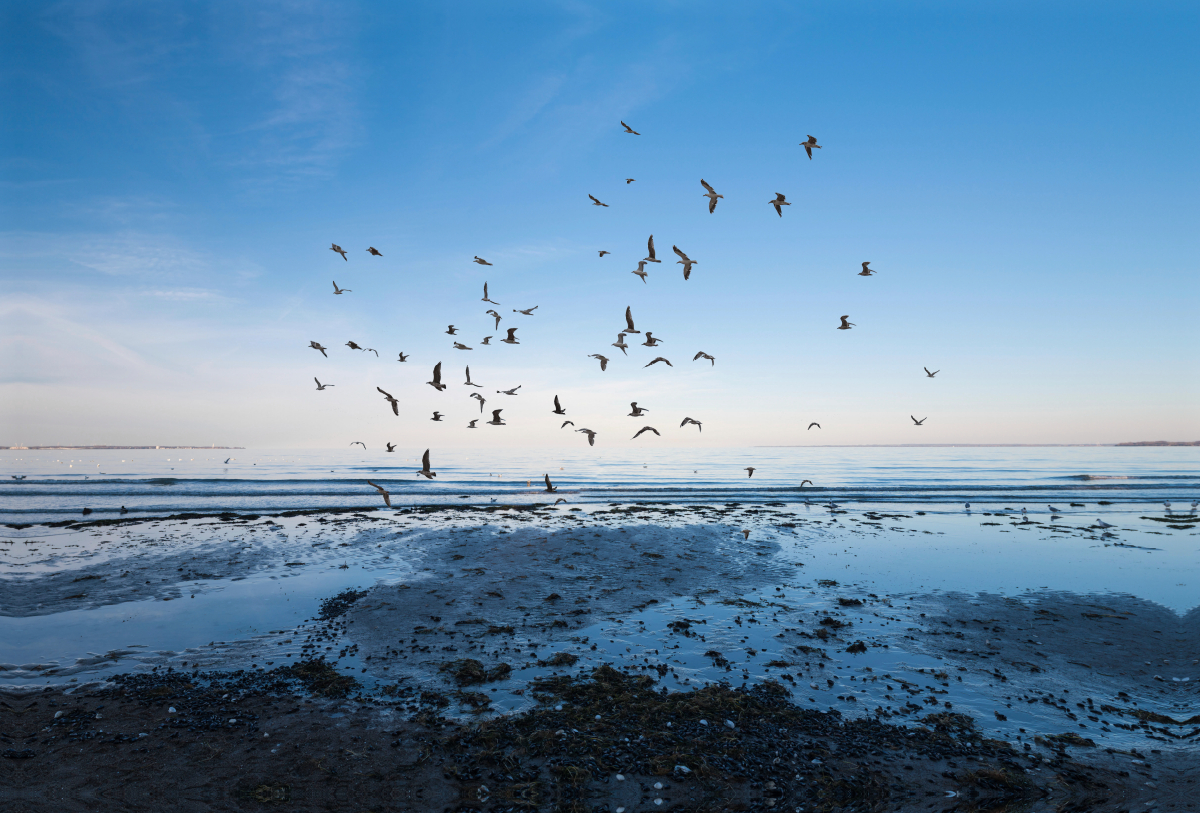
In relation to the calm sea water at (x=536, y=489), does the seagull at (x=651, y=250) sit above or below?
above

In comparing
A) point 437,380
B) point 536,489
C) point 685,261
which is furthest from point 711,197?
point 536,489

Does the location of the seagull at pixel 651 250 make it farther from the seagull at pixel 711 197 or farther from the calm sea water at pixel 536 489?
the calm sea water at pixel 536 489

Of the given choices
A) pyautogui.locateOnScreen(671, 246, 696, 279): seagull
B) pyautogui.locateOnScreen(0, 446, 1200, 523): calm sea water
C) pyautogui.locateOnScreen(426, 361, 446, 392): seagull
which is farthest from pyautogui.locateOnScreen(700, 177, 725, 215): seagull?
pyautogui.locateOnScreen(0, 446, 1200, 523): calm sea water

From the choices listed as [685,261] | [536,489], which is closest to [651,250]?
[685,261]

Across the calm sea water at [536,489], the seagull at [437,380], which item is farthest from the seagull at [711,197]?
the calm sea water at [536,489]

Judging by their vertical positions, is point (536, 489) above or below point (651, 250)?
below

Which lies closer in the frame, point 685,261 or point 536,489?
point 685,261

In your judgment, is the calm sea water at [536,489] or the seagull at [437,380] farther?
the calm sea water at [536,489]

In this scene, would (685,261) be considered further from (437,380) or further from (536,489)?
(536,489)

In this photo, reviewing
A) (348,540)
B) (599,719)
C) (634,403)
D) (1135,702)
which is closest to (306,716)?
(599,719)

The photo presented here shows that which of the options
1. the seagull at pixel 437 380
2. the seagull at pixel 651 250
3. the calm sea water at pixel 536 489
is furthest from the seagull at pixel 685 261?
the calm sea water at pixel 536 489

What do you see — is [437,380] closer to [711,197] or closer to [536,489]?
[711,197]

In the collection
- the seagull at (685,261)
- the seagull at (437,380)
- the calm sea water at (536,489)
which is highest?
the seagull at (685,261)

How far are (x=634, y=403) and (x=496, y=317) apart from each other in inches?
243
